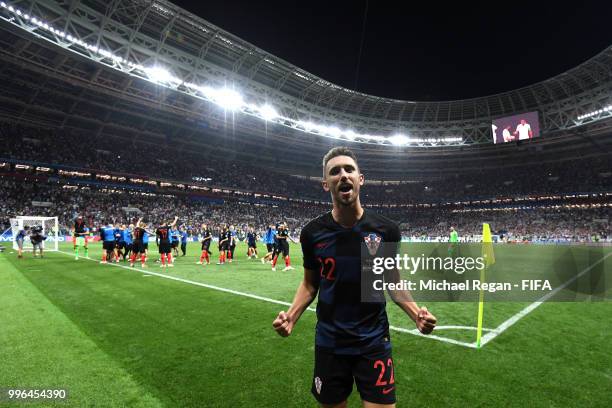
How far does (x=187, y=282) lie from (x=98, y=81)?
3158 centimetres

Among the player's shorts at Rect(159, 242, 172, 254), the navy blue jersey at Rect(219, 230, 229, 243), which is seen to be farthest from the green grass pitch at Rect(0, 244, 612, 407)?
the navy blue jersey at Rect(219, 230, 229, 243)

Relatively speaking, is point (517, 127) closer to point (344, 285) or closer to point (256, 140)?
point (256, 140)

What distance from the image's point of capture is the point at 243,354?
471 cm

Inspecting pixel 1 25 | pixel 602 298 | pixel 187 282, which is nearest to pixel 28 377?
pixel 187 282

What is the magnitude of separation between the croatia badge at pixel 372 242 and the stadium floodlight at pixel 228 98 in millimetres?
32213

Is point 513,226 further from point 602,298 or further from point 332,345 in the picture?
point 332,345

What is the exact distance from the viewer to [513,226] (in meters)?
53.7

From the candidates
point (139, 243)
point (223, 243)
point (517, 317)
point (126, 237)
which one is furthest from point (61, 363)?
point (126, 237)

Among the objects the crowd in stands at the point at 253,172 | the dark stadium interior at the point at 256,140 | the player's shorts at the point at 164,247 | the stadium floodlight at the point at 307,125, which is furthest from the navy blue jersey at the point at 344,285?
the crowd in stands at the point at 253,172

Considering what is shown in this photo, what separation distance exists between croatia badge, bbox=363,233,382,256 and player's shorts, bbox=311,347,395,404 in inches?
24.6

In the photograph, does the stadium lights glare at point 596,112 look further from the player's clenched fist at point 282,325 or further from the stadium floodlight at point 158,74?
the player's clenched fist at point 282,325

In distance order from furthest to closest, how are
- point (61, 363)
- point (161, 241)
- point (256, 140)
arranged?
point (256, 140) → point (161, 241) → point (61, 363)

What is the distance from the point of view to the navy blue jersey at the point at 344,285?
6.96ft

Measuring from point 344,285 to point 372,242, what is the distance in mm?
351
